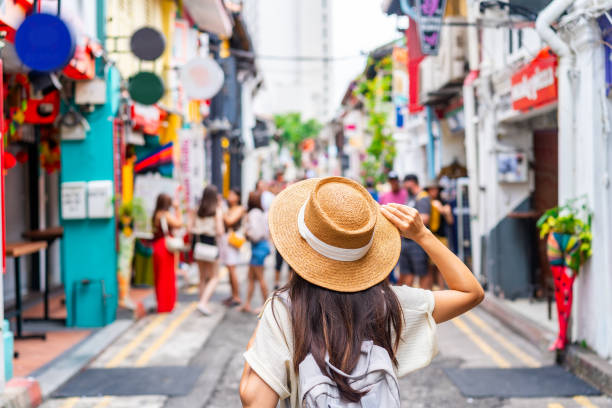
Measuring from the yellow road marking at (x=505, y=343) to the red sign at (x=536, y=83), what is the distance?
9.55 ft

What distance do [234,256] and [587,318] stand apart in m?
5.37

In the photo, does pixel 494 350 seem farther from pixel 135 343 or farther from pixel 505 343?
pixel 135 343

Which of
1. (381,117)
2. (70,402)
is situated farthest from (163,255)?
(381,117)

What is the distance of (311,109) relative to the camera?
104625 millimetres

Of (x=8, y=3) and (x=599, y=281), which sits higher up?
(x=8, y=3)

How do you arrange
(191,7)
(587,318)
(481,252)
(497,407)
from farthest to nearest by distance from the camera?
Result: (191,7) → (481,252) → (587,318) → (497,407)

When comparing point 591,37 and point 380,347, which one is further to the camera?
point 591,37

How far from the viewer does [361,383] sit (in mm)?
2145

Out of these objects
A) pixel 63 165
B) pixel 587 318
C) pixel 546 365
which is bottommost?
pixel 546 365

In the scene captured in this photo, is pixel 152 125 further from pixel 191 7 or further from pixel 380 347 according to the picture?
pixel 380 347

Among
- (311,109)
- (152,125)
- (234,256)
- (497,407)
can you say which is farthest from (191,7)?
(311,109)

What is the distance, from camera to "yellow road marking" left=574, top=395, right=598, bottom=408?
5812 mm

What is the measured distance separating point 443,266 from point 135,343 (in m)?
6.65

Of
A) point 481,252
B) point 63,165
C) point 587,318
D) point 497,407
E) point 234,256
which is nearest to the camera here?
point 497,407
